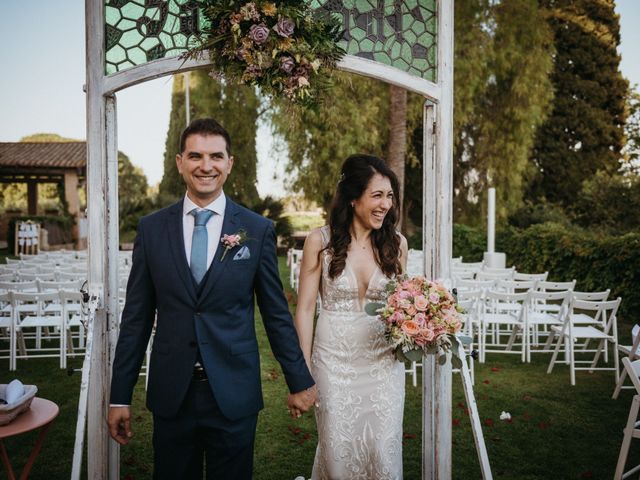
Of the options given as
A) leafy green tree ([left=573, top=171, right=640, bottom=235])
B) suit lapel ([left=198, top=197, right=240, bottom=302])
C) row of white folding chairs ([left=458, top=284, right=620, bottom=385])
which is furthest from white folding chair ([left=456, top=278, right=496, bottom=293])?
leafy green tree ([left=573, top=171, right=640, bottom=235])

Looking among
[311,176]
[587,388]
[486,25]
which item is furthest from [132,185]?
[587,388]

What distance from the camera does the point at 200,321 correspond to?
255 centimetres

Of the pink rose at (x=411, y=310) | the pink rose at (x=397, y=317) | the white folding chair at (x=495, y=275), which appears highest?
the pink rose at (x=411, y=310)

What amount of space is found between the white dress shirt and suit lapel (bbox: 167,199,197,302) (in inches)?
1.3

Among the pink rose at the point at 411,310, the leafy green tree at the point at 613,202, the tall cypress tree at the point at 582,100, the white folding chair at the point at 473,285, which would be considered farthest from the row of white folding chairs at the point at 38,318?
the tall cypress tree at the point at 582,100

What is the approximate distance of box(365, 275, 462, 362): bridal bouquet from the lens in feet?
10.3

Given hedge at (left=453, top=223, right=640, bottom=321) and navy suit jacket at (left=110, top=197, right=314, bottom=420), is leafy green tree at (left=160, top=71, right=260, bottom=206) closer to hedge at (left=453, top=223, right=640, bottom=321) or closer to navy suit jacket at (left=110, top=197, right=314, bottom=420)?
hedge at (left=453, top=223, right=640, bottom=321)

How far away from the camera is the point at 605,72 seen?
78.8 ft

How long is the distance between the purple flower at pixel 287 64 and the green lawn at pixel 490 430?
295 cm

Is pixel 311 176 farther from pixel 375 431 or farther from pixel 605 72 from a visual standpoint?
pixel 605 72

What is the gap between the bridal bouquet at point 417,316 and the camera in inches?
124

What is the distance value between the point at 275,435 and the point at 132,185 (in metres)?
36.1

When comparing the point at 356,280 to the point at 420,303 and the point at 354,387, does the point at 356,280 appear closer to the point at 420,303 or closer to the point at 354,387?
the point at 420,303

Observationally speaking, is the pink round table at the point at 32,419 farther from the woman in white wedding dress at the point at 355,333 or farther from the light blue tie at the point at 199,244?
the woman in white wedding dress at the point at 355,333
